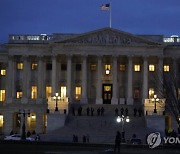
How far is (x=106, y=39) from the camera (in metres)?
97.6

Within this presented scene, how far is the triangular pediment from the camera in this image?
97.0 meters

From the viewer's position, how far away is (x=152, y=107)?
89.4 metres

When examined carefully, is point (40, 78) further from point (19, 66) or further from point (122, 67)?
point (122, 67)

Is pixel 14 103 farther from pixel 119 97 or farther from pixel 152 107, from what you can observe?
pixel 152 107

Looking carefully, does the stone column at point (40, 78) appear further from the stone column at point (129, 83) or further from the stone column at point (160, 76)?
the stone column at point (160, 76)

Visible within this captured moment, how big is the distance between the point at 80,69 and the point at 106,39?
7.66 meters

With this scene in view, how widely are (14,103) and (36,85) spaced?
16.8 ft

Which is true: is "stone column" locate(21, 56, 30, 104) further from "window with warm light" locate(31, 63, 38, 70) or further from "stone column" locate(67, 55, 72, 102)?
"stone column" locate(67, 55, 72, 102)

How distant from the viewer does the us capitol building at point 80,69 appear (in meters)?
97.2

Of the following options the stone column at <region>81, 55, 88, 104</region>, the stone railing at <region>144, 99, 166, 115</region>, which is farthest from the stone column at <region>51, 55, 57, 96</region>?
the stone railing at <region>144, 99, 166, 115</region>

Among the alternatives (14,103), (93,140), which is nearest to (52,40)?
(14,103)

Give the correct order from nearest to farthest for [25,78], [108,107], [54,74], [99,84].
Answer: [108,107]
[99,84]
[54,74]
[25,78]

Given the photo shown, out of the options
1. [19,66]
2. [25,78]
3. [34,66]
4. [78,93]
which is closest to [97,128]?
Result: [78,93]

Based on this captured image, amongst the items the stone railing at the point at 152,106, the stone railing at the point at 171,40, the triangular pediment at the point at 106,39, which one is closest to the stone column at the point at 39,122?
the triangular pediment at the point at 106,39
